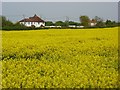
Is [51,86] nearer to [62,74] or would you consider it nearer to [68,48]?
[62,74]

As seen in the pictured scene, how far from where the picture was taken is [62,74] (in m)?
4.35

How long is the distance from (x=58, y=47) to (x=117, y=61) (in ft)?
6.20

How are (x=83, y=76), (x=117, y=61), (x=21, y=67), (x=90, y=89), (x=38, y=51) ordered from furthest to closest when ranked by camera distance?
(x=38, y=51)
(x=117, y=61)
(x=21, y=67)
(x=83, y=76)
(x=90, y=89)

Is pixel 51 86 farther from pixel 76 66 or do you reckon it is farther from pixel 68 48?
pixel 68 48

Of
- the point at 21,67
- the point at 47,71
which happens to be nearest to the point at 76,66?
the point at 47,71

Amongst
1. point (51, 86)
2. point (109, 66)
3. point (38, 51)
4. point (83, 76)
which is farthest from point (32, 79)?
point (38, 51)

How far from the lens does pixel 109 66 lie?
4.98 metres

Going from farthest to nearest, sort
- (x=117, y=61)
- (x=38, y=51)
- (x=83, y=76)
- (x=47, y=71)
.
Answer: (x=38, y=51) → (x=117, y=61) → (x=47, y=71) → (x=83, y=76)

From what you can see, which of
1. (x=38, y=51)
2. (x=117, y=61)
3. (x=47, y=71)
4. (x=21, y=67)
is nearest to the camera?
(x=47, y=71)

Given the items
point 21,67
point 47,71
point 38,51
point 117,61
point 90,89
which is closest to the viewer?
point 90,89

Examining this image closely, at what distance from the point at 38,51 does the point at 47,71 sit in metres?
2.03

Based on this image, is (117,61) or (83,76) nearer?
(83,76)

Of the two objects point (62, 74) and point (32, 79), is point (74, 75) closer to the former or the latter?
point (62, 74)

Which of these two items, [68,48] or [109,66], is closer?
[109,66]
